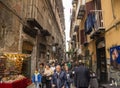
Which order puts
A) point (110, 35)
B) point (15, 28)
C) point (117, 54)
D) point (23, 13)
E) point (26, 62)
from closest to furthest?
point (117, 54)
point (110, 35)
point (15, 28)
point (23, 13)
point (26, 62)

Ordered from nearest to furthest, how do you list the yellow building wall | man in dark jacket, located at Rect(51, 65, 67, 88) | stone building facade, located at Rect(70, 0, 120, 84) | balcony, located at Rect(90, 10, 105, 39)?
man in dark jacket, located at Rect(51, 65, 67, 88)
the yellow building wall
stone building facade, located at Rect(70, 0, 120, 84)
balcony, located at Rect(90, 10, 105, 39)

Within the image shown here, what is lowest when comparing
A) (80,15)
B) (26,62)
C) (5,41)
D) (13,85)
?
(13,85)

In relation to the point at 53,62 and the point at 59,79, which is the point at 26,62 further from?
the point at 59,79

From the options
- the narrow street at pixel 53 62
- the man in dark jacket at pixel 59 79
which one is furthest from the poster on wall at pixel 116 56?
the man in dark jacket at pixel 59 79

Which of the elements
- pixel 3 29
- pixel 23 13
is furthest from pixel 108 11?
pixel 23 13

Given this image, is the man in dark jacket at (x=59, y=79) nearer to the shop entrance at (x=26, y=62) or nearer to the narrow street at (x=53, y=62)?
the narrow street at (x=53, y=62)

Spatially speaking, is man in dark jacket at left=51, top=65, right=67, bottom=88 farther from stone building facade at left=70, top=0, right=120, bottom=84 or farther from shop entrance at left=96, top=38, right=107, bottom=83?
shop entrance at left=96, top=38, right=107, bottom=83

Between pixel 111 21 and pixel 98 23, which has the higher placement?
pixel 98 23

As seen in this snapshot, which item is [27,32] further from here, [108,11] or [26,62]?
[108,11]

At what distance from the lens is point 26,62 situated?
1605 centimetres

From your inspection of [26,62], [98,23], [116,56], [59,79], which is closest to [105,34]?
[98,23]

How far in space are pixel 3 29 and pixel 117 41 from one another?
218 inches

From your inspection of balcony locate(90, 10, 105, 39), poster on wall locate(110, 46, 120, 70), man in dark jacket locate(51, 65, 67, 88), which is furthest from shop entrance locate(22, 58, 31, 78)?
man in dark jacket locate(51, 65, 67, 88)

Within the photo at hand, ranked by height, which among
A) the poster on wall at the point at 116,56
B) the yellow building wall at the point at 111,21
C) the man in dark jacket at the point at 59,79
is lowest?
the man in dark jacket at the point at 59,79
